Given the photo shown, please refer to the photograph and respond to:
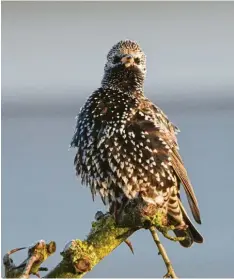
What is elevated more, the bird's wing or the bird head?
the bird head

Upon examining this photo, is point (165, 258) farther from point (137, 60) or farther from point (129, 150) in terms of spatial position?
point (137, 60)

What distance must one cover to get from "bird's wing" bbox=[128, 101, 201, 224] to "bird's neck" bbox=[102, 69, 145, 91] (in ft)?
0.59

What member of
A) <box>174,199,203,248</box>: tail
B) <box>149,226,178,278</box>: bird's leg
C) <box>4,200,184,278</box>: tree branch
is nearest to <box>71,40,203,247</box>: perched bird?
<box>174,199,203,248</box>: tail

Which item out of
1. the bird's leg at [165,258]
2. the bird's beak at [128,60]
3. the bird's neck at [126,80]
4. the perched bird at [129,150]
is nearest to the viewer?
the bird's leg at [165,258]

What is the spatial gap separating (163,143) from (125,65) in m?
0.51

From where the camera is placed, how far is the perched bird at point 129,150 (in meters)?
3.22

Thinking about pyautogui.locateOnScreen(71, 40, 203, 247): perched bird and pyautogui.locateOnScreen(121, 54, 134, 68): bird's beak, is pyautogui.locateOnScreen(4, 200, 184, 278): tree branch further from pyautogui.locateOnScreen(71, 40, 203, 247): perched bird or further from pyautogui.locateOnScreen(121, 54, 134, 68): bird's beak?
pyautogui.locateOnScreen(121, 54, 134, 68): bird's beak

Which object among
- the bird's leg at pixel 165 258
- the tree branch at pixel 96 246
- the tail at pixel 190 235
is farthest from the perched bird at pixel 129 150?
the bird's leg at pixel 165 258

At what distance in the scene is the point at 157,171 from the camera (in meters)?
3.27

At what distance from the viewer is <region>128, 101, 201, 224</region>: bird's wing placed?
331 centimetres

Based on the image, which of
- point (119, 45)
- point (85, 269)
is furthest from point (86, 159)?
point (85, 269)

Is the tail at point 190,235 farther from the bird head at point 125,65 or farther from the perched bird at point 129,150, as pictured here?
the bird head at point 125,65

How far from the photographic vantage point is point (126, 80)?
11.7ft

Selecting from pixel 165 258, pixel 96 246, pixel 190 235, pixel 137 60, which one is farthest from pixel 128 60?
pixel 165 258
